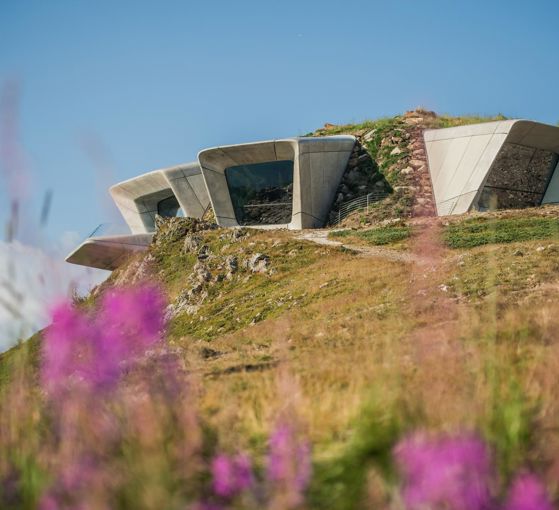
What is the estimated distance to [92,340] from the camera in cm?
353

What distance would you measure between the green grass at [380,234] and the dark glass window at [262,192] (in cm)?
929

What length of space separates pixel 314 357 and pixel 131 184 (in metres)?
46.5

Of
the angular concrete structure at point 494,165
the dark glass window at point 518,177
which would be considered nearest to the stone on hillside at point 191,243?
the angular concrete structure at point 494,165

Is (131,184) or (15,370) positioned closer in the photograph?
(15,370)

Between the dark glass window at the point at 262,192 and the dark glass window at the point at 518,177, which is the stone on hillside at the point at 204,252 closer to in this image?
the dark glass window at the point at 262,192

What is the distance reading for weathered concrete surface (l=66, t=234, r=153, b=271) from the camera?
44.8 m

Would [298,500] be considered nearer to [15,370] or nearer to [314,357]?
[15,370]

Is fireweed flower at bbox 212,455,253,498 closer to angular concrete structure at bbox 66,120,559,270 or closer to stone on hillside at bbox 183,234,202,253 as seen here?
stone on hillside at bbox 183,234,202,253

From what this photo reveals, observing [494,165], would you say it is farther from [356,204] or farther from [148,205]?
[148,205]

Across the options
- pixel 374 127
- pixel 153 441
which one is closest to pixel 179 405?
pixel 153 441

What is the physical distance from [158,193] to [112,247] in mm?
8041

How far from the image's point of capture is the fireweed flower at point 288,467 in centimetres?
288

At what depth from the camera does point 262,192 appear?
4231cm

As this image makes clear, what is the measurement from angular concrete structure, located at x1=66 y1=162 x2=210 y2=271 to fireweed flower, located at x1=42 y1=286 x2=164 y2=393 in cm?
4215
